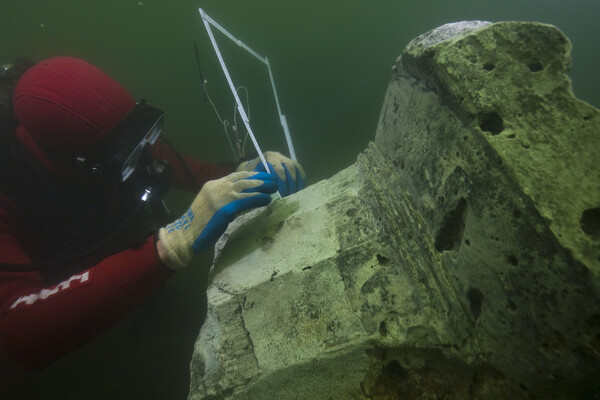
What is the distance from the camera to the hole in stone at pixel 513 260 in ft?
2.63

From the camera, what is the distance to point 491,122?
0.89 m

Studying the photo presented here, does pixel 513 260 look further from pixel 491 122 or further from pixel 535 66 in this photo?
pixel 535 66

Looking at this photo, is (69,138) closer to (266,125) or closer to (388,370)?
(388,370)

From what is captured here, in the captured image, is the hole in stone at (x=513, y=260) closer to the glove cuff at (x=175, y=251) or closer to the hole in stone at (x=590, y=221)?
the hole in stone at (x=590, y=221)

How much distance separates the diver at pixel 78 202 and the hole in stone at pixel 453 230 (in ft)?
3.21

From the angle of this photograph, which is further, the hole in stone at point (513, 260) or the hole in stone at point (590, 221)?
the hole in stone at point (513, 260)

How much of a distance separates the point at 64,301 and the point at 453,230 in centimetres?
201

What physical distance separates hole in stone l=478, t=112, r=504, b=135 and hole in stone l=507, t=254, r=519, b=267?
0.35 meters

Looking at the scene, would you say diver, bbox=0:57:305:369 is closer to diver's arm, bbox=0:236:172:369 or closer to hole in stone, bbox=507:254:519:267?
diver's arm, bbox=0:236:172:369

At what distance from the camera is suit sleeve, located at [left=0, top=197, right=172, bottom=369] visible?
160 cm

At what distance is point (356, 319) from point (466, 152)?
Answer: 2.35 ft

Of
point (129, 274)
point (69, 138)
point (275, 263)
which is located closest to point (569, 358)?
point (275, 263)

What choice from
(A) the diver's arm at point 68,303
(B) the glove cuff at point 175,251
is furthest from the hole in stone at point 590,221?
(A) the diver's arm at point 68,303

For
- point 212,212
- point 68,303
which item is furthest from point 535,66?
point 68,303
